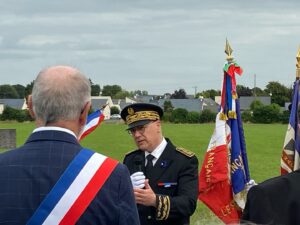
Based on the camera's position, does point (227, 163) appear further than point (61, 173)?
Yes

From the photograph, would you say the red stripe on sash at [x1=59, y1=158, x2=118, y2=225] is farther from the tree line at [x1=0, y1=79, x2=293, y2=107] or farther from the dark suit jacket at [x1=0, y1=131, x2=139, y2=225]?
the tree line at [x1=0, y1=79, x2=293, y2=107]

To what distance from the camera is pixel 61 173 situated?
267 centimetres

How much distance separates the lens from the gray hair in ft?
8.84

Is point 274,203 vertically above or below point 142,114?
below

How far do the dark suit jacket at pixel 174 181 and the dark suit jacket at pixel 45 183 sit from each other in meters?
1.97

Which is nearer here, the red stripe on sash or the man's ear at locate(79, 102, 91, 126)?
the red stripe on sash

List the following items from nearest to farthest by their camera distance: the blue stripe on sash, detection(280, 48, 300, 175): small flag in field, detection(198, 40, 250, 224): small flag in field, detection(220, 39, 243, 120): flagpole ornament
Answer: the blue stripe on sash → detection(280, 48, 300, 175): small flag in field → detection(198, 40, 250, 224): small flag in field → detection(220, 39, 243, 120): flagpole ornament

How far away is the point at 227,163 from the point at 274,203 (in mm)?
4016

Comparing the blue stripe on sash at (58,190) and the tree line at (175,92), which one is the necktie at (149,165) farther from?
the tree line at (175,92)

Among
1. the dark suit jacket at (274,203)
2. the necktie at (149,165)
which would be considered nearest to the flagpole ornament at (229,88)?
the necktie at (149,165)

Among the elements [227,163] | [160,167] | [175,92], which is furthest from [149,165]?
[175,92]

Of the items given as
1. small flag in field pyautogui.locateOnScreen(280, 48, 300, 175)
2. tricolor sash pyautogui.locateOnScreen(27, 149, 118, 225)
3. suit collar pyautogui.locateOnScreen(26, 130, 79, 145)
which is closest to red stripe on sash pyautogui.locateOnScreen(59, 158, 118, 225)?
tricolor sash pyautogui.locateOnScreen(27, 149, 118, 225)

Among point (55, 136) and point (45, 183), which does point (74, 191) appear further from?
point (55, 136)

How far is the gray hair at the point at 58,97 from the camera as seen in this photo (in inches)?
106
